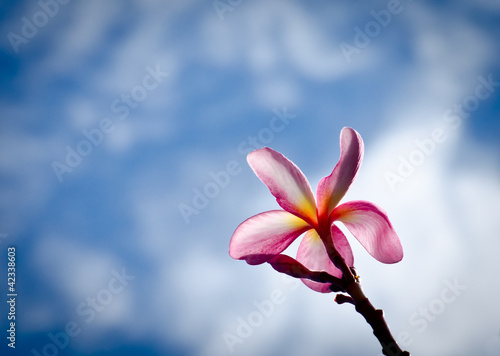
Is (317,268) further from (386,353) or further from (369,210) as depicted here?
(386,353)

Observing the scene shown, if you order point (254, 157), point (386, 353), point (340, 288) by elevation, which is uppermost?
point (254, 157)

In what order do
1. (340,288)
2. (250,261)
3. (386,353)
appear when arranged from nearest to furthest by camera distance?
(386,353), (340,288), (250,261)

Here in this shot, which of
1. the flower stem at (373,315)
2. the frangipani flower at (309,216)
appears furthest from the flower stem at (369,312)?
the frangipani flower at (309,216)

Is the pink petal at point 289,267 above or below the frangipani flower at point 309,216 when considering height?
below

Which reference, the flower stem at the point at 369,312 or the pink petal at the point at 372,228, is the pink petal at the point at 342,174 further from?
the flower stem at the point at 369,312

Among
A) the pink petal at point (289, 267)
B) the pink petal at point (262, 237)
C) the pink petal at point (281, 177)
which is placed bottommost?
the pink petal at point (289, 267)

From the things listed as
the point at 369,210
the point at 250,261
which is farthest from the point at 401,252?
the point at 250,261

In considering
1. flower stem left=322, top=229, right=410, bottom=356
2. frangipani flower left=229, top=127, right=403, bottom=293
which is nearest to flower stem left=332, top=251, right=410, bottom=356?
flower stem left=322, top=229, right=410, bottom=356

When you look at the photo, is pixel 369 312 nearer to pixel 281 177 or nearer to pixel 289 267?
pixel 289 267
